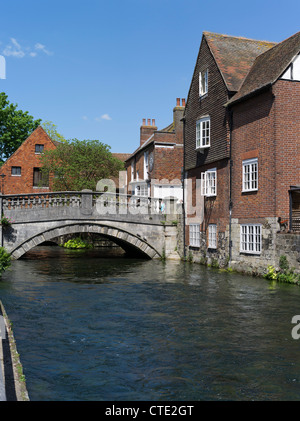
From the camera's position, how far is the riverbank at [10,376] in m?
5.19

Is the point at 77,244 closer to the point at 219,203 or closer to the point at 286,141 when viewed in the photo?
the point at 219,203

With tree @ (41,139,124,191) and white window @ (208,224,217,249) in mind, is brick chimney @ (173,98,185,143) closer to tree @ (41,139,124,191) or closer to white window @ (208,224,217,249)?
tree @ (41,139,124,191)

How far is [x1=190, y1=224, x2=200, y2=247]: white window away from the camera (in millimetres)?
24578

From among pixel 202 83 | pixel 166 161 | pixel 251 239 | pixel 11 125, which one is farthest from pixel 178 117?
pixel 11 125

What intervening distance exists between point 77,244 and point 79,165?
698cm

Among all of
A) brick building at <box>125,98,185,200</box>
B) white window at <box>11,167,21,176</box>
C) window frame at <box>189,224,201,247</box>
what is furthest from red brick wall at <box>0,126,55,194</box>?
window frame at <box>189,224,201,247</box>

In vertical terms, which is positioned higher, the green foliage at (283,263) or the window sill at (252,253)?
the window sill at (252,253)

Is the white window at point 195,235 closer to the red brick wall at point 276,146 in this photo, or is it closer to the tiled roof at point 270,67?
the red brick wall at point 276,146

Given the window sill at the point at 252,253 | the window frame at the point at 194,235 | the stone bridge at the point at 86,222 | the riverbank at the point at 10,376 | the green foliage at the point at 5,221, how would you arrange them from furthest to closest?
the stone bridge at the point at 86,222
the window frame at the point at 194,235
the green foliage at the point at 5,221
the window sill at the point at 252,253
the riverbank at the point at 10,376

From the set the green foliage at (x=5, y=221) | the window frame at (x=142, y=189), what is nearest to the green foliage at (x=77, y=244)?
the window frame at (x=142, y=189)

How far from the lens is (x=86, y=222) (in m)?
26.0

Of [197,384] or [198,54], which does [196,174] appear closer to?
[198,54]

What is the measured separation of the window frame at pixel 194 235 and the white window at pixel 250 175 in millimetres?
5469
